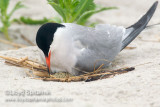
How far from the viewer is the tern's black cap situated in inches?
108

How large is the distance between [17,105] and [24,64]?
139 cm

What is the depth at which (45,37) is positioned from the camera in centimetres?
275

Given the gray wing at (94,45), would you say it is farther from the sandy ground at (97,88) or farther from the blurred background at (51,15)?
the blurred background at (51,15)

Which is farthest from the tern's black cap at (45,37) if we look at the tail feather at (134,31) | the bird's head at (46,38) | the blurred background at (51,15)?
the blurred background at (51,15)

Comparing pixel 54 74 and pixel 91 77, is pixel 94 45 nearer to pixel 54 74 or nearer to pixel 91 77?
pixel 91 77

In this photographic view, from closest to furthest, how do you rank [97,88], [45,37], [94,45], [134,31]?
[97,88] < [45,37] < [94,45] < [134,31]

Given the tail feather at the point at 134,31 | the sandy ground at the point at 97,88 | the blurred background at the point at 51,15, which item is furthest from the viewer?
the blurred background at the point at 51,15

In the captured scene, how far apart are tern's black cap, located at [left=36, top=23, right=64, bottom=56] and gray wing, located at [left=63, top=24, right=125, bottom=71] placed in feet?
0.94

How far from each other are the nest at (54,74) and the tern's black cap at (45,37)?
A: 0.31m

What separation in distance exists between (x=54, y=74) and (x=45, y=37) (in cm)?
50

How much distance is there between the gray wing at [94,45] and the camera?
293 cm

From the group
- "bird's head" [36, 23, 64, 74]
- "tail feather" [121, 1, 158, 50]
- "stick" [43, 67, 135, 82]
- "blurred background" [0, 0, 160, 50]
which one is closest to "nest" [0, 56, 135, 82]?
"stick" [43, 67, 135, 82]

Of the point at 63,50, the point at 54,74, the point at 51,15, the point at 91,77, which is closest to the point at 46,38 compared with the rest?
the point at 63,50

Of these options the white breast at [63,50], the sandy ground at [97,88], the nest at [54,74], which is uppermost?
the white breast at [63,50]
